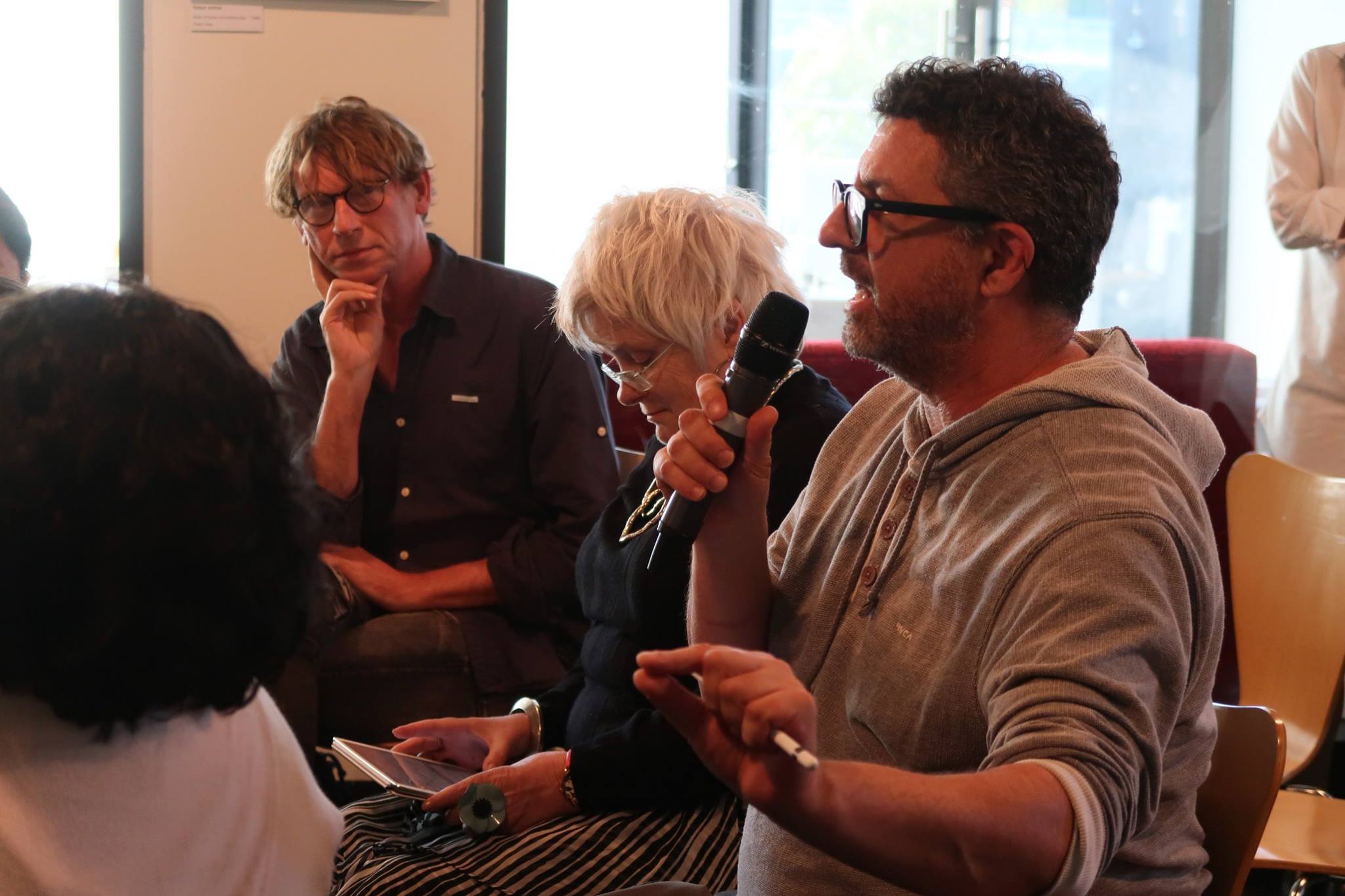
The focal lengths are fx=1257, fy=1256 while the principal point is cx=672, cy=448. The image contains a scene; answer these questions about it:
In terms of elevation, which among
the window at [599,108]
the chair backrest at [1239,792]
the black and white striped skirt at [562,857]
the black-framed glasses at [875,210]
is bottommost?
the black and white striped skirt at [562,857]

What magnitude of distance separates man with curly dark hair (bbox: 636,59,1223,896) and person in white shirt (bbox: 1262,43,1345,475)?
2403 mm

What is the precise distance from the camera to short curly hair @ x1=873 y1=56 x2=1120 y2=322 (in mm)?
1159

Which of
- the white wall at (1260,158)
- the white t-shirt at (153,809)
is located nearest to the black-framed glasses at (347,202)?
the white t-shirt at (153,809)

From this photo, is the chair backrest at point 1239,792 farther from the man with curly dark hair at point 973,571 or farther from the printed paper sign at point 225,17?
the printed paper sign at point 225,17

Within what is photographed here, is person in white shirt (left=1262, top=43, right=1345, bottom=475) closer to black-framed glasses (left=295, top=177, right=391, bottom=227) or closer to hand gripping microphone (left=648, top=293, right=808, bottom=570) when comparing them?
black-framed glasses (left=295, top=177, right=391, bottom=227)

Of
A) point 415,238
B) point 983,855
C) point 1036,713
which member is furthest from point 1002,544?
point 415,238

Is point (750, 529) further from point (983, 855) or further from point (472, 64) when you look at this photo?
point (472, 64)

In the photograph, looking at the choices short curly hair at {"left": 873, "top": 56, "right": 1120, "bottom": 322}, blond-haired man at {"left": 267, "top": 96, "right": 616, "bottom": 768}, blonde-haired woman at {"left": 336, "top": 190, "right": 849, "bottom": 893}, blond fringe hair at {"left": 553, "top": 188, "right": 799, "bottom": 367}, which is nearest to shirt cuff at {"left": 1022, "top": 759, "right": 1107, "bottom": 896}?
short curly hair at {"left": 873, "top": 56, "right": 1120, "bottom": 322}

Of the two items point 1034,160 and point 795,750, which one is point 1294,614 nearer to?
point 1034,160

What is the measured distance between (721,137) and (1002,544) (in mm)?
2999

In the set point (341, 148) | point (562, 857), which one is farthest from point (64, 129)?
point (562, 857)

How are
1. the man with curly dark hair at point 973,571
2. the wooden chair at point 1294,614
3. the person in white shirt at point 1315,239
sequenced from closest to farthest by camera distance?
the man with curly dark hair at point 973,571
the wooden chair at point 1294,614
the person in white shirt at point 1315,239

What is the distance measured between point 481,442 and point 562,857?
1.16 meters

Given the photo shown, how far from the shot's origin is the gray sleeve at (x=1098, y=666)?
0.90 m
